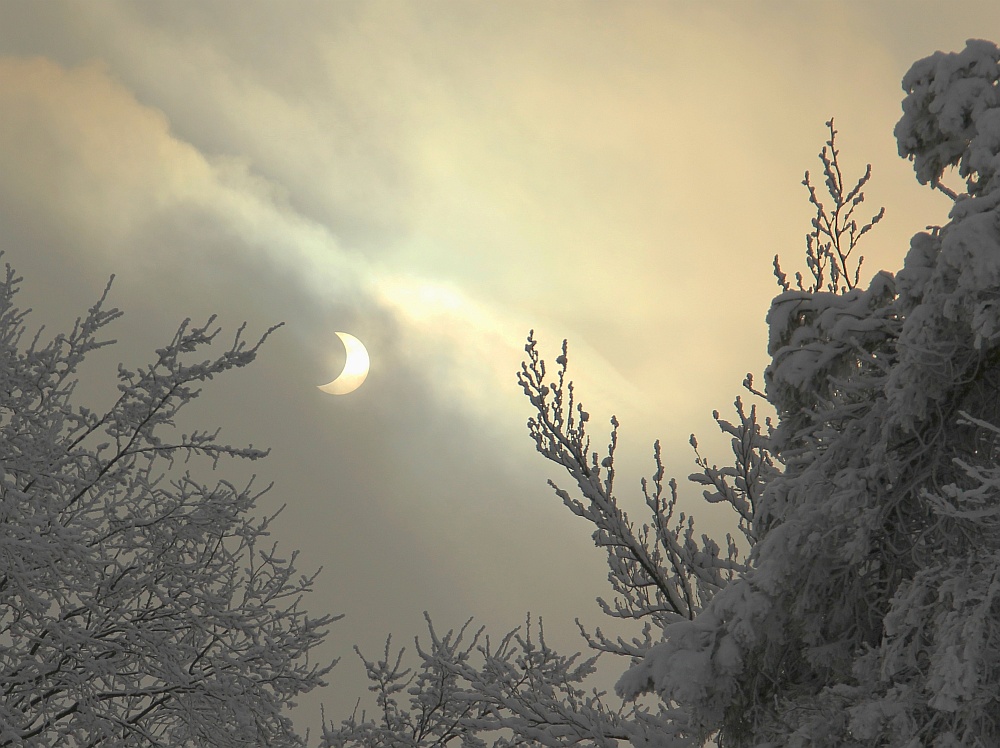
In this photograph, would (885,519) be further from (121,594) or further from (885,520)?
(121,594)

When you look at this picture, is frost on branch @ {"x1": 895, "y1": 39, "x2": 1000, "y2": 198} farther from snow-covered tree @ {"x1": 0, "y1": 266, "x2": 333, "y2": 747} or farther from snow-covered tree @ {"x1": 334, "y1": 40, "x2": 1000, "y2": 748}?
snow-covered tree @ {"x1": 0, "y1": 266, "x2": 333, "y2": 747}

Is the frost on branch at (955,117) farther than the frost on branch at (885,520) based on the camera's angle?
Yes

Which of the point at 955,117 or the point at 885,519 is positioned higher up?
the point at 955,117

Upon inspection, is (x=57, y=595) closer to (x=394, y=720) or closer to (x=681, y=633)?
(x=681, y=633)

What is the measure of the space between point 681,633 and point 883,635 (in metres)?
1.29

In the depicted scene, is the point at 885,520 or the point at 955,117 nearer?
the point at 955,117

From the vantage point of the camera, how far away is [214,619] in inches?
334

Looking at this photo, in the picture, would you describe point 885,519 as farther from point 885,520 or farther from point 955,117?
point 955,117

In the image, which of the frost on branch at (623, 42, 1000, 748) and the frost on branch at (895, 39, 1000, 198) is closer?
the frost on branch at (623, 42, 1000, 748)

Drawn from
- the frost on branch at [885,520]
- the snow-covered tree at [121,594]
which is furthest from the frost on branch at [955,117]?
Result: the snow-covered tree at [121,594]

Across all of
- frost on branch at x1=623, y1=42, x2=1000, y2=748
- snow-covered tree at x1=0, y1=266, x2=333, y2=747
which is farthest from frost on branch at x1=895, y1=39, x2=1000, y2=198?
snow-covered tree at x1=0, y1=266, x2=333, y2=747

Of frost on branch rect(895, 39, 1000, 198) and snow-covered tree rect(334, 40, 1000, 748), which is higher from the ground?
frost on branch rect(895, 39, 1000, 198)

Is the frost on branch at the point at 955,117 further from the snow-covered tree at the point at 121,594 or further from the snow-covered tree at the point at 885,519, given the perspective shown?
the snow-covered tree at the point at 121,594

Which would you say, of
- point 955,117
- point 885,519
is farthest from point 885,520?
point 955,117
